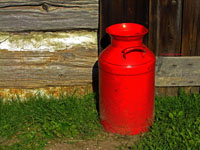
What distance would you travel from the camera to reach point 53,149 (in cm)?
367

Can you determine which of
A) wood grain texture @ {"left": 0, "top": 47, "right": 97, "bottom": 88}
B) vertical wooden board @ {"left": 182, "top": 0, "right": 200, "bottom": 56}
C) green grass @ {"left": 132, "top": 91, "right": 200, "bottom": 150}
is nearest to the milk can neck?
wood grain texture @ {"left": 0, "top": 47, "right": 97, "bottom": 88}

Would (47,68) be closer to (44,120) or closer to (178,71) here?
(44,120)

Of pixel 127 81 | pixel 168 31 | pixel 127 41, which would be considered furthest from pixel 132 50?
pixel 168 31

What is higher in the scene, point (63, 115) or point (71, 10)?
point (71, 10)

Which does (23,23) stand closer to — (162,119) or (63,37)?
(63,37)

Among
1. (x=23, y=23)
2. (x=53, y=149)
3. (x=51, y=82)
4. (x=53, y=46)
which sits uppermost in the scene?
(x=23, y=23)

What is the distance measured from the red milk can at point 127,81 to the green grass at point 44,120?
28 cm

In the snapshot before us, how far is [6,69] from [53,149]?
3.67 feet

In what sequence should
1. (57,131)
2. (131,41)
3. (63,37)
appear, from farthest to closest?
(63,37) → (57,131) → (131,41)

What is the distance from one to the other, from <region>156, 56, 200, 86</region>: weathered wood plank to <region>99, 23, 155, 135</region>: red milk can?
578 mm

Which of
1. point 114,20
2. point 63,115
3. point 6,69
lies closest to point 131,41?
point 114,20

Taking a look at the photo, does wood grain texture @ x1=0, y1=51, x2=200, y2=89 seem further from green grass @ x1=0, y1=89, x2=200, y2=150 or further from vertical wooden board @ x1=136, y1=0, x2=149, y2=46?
vertical wooden board @ x1=136, y1=0, x2=149, y2=46

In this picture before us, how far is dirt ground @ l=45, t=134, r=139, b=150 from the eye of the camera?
12.1ft

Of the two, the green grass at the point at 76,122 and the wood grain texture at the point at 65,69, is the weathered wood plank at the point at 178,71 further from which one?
the green grass at the point at 76,122
